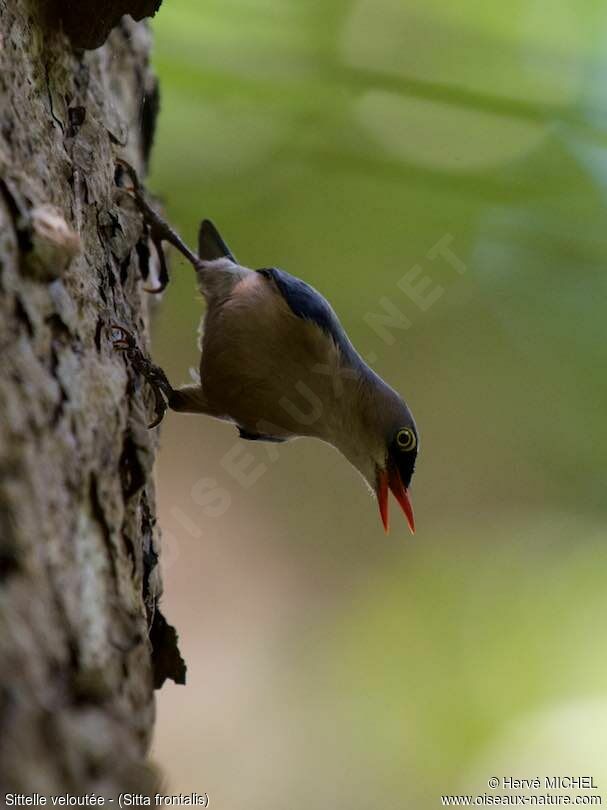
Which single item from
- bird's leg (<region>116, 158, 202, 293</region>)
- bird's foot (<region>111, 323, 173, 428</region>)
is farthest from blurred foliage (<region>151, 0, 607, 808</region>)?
bird's foot (<region>111, 323, 173, 428</region>)

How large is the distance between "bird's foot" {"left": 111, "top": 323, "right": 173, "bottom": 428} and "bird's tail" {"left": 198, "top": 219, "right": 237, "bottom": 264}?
1.15m

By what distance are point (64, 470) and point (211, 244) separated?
117 inches

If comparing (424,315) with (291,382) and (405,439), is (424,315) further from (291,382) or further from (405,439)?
(291,382)

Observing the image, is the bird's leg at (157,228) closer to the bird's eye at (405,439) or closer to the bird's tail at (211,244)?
the bird's tail at (211,244)

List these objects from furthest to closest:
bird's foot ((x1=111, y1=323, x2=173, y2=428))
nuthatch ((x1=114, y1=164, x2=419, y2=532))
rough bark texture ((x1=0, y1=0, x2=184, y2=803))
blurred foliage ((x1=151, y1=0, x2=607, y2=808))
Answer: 1. blurred foliage ((x1=151, y1=0, x2=607, y2=808))
2. nuthatch ((x1=114, y1=164, x2=419, y2=532))
3. bird's foot ((x1=111, y1=323, x2=173, y2=428))
4. rough bark texture ((x1=0, y1=0, x2=184, y2=803))

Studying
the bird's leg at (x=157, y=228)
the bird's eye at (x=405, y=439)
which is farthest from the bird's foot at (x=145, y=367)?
the bird's eye at (x=405, y=439)

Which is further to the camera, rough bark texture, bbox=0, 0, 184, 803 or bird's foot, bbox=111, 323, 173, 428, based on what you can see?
bird's foot, bbox=111, 323, 173, 428

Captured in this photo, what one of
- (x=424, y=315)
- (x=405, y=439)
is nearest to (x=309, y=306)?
(x=405, y=439)

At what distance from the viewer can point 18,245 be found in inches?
60.2

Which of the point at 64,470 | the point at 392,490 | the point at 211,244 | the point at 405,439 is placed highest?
the point at 64,470

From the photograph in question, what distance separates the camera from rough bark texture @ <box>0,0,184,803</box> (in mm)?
1108

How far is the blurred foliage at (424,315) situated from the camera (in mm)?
5027

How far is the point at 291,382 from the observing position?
3455mm

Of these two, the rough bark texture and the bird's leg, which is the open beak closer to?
the bird's leg
